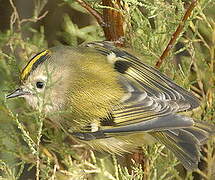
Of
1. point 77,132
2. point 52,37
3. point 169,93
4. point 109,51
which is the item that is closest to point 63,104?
point 77,132

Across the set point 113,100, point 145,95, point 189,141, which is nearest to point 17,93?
point 113,100

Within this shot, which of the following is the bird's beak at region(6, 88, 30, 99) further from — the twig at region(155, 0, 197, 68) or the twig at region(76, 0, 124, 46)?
the twig at region(155, 0, 197, 68)

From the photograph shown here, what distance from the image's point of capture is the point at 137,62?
206 cm

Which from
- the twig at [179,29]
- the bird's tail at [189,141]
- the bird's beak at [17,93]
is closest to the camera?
the twig at [179,29]

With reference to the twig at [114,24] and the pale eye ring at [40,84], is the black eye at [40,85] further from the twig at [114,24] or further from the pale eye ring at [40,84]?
the twig at [114,24]

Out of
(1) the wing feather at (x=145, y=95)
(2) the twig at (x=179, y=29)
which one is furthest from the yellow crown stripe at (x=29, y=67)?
(2) the twig at (x=179, y=29)

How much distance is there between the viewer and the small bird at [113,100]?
1.88 m

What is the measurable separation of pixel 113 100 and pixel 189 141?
27cm

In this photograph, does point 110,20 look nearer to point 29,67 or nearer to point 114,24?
point 114,24

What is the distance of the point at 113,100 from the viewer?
1.94 metres

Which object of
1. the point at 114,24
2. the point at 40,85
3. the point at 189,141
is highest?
the point at 114,24

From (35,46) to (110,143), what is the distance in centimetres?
59

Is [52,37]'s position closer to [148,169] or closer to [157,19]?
[157,19]

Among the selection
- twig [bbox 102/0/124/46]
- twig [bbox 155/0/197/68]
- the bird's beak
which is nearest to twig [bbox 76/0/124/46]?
twig [bbox 102/0/124/46]
